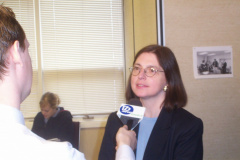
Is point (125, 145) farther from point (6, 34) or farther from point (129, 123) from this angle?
point (6, 34)

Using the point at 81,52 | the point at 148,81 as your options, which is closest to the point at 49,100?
the point at 81,52

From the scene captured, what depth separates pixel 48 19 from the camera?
3826mm

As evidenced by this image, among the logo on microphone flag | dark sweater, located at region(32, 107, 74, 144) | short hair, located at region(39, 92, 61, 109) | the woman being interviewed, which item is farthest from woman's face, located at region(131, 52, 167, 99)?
short hair, located at region(39, 92, 61, 109)

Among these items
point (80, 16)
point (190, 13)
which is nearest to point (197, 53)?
point (190, 13)

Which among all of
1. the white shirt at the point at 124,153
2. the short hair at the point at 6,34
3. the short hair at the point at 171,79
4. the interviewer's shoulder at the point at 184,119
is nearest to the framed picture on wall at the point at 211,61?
the short hair at the point at 171,79

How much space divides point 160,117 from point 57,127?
2212mm

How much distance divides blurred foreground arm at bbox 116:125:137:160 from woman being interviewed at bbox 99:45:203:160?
0.82ft

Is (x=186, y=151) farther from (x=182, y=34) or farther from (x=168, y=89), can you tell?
(x=182, y=34)

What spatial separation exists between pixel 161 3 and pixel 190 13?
0.27m

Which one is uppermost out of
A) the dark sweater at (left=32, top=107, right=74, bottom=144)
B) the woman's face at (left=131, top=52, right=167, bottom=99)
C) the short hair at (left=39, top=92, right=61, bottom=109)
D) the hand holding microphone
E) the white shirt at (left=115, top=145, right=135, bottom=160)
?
the woman's face at (left=131, top=52, right=167, bottom=99)

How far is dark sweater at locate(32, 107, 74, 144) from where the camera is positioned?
3166mm

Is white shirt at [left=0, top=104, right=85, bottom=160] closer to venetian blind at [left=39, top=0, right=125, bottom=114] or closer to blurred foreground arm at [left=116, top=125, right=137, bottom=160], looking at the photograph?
blurred foreground arm at [left=116, top=125, right=137, bottom=160]

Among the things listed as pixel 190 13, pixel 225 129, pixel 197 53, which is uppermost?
pixel 190 13

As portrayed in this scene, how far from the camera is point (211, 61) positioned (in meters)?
1.93
